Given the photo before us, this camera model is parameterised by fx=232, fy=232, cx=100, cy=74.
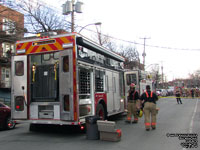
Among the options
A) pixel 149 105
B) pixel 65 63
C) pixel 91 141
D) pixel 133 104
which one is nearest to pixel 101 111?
pixel 149 105

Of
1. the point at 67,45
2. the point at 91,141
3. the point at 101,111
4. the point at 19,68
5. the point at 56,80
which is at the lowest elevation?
the point at 91,141

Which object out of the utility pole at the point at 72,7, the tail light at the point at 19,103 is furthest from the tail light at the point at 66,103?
the utility pole at the point at 72,7

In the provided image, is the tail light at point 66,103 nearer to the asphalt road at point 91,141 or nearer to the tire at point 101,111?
the asphalt road at point 91,141

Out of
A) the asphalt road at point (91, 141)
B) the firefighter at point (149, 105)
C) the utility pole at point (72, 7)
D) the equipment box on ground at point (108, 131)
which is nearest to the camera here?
the asphalt road at point (91, 141)

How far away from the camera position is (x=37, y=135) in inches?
329

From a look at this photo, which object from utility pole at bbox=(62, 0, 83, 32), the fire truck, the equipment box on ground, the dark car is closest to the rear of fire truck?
the fire truck

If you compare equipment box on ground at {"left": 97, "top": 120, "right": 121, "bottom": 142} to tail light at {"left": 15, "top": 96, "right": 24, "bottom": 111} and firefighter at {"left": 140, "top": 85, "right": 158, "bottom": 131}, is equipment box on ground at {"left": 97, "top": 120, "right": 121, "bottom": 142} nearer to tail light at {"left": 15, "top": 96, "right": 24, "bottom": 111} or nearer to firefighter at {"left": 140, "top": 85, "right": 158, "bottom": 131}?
firefighter at {"left": 140, "top": 85, "right": 158, "bottom": 131}

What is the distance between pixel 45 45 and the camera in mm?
8094

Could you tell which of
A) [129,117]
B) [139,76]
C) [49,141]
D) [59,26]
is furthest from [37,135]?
[59,26]

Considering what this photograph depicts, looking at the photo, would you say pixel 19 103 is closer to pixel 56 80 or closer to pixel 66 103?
pixel 56 80

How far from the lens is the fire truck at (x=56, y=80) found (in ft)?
24.5

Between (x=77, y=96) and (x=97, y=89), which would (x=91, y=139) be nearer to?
(x=77, y=96)

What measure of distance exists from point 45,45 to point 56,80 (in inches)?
50.4

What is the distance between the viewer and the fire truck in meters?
7.46
